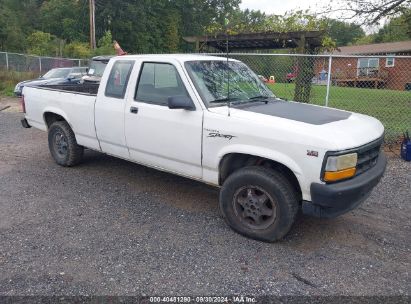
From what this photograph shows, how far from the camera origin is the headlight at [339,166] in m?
3.43

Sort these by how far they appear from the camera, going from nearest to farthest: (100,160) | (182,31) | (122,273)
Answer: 1. (122,273)
2. (100,160)
3. (182,31)

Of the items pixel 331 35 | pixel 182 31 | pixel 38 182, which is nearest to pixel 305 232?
pixel 38 182

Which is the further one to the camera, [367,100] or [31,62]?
[31,62]

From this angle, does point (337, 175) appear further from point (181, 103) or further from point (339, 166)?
point (181, 103)

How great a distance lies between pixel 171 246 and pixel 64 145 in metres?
3.29

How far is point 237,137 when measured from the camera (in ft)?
12.8

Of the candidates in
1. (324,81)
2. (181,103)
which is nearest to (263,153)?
(181,103)

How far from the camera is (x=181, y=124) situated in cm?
432

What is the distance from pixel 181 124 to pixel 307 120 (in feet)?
4.46

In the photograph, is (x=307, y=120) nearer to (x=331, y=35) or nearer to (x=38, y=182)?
(x=38, y=182)

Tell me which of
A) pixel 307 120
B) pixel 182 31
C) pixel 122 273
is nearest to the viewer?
pixel 122 273

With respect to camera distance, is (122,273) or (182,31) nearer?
(122,273)

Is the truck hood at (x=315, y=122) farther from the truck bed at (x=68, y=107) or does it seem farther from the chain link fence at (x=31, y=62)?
the chain link fence at (x=31, y=62)

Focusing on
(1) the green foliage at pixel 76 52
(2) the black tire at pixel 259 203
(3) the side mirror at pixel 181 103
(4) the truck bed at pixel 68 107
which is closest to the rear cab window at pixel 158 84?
(3) the side mirror at pixel 181 103
